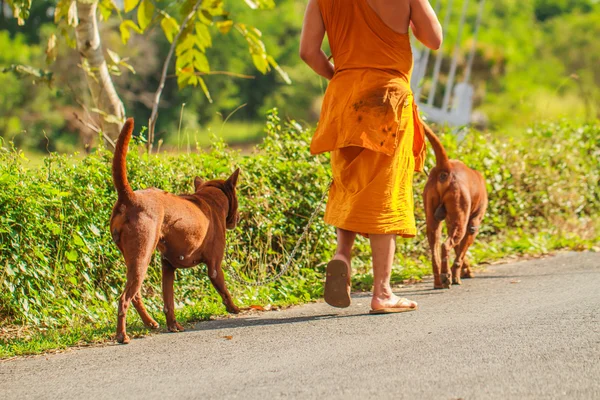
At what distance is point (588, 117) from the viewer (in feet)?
38.1

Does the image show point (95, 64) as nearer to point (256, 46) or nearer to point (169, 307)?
point (256, 46)

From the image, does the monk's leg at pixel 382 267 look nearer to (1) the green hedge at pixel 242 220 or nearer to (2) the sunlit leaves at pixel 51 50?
(1) the green hedge at pixel 242 220

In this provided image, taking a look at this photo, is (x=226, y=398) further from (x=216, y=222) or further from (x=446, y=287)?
(x=446, y=287)

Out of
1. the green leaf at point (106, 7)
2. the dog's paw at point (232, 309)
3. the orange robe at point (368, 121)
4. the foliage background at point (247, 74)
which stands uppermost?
the foliage background at point (247, 74)

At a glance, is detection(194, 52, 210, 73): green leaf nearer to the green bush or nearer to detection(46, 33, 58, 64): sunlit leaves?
the green bush

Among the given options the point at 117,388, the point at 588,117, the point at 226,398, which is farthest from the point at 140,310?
the point at 588,117

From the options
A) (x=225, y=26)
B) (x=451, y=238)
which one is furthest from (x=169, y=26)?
(x=451, y=238)

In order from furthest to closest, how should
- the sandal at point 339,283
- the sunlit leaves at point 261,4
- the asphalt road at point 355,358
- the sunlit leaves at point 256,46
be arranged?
the sunlit leaves at point 256,46 → the sunlit leaves at point 261,4 → the sandal at point 339,283 → the asphalt road at point 355,358

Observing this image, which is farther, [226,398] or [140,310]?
[140,310]

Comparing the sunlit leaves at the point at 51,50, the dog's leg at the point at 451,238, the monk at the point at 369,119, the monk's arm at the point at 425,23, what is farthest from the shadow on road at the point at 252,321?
the sunlit leaves at the point at 51,50

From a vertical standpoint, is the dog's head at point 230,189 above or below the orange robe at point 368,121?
below

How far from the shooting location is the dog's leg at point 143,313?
16.1ft

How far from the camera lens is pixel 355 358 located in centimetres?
426

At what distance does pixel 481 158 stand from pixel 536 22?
82150 millimetres
